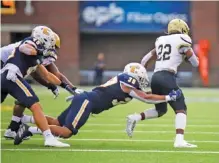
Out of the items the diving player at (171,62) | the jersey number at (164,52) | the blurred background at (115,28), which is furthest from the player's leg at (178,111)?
the blurred background at (115,28)

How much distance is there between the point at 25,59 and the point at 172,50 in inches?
72.0

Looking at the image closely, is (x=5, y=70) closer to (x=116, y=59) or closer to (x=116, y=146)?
(x=116, y=146)

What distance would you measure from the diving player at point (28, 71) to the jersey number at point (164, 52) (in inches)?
53.9

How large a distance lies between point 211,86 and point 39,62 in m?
25.4

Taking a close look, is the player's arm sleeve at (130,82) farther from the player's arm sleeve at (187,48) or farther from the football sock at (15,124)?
the football sock at (15,124)

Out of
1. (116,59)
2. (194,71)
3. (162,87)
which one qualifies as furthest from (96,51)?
(162,87)

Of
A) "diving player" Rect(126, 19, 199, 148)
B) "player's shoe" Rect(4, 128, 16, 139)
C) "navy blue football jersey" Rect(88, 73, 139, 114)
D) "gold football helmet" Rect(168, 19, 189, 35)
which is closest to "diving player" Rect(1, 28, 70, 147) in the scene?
"navy blue football jersey" Rect(88, 73, 139, 114)

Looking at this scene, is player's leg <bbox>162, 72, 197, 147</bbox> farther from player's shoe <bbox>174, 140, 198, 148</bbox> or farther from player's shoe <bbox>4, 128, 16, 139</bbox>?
player's shoe <bbox>4, 128, 16, 139</bbox>

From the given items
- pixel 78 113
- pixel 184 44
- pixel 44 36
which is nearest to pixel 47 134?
pixel 78 113

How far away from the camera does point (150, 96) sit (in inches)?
341

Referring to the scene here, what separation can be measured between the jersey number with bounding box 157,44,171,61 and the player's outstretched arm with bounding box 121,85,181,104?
1.65ft

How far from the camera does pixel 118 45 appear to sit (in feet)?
112

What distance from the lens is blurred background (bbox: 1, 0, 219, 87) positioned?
109 ft

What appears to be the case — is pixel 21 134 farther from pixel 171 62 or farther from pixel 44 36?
pixel 171 62
